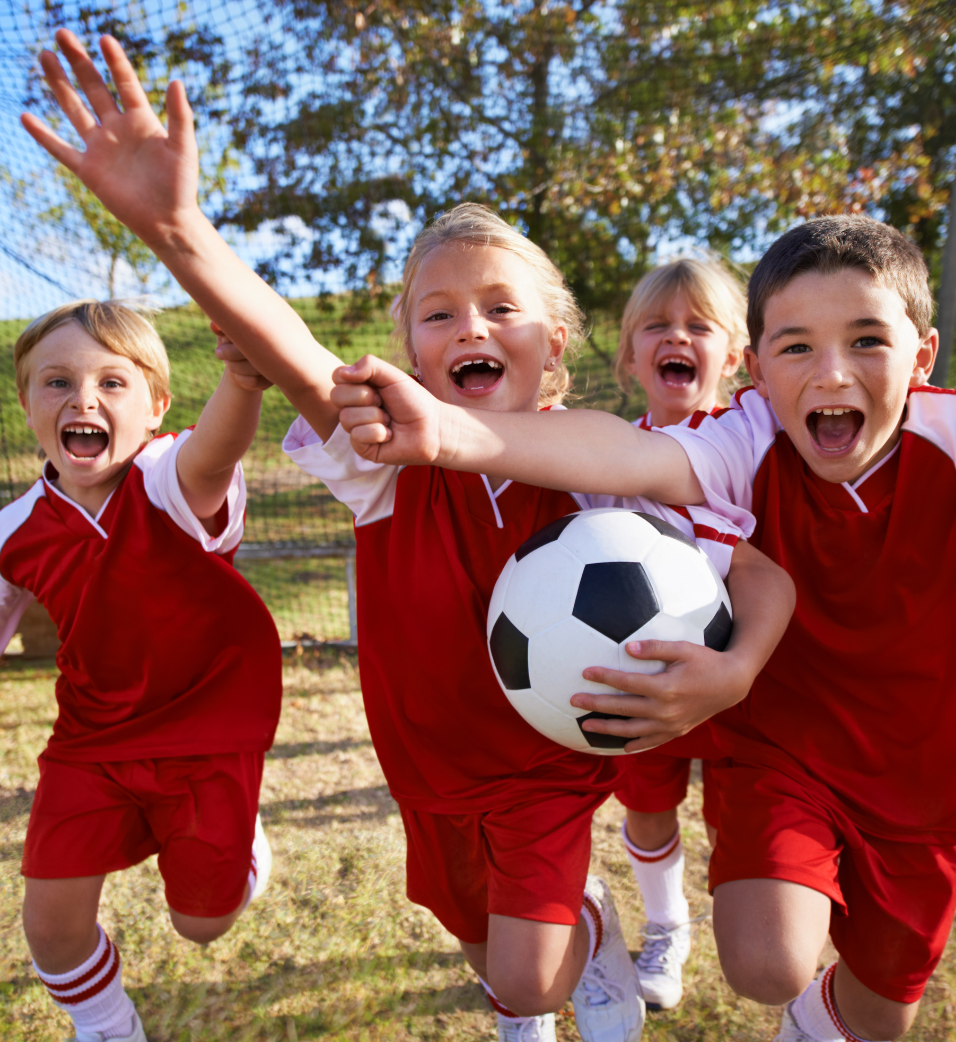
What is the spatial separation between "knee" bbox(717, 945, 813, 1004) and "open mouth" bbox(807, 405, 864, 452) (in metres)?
1.16

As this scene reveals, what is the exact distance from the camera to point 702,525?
1896 millimetres

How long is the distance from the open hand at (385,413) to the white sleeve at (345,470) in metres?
0.28

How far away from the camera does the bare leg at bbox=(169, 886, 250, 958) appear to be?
2.28 metres

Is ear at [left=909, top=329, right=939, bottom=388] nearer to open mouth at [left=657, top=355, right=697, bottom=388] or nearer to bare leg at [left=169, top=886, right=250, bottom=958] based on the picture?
open mouth at [left=657, top=355, right=697, bottom=388]

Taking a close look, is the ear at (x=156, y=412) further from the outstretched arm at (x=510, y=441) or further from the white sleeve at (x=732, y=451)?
the white sleeve at (x=732, y=451)

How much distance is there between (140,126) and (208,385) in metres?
5.56

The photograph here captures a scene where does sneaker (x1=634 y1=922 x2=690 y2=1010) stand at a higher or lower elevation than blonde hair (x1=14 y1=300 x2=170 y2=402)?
lower

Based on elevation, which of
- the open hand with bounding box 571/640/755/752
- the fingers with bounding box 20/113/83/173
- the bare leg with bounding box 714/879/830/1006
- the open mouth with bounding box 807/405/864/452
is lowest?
the bare leg with bounding box 714/879/830/1006

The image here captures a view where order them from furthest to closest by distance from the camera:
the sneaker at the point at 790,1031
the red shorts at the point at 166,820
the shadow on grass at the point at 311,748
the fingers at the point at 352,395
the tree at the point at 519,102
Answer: the tree at the point at 519,102 → the shadow on grass at the point at 311,748 → the red shorts at the point at 166,820 → the sneaker at the point at 790,1031 → the fingers at the point at 352,395

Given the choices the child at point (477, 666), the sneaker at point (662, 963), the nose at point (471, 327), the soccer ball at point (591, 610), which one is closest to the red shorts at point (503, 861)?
the child at point (477, 666)

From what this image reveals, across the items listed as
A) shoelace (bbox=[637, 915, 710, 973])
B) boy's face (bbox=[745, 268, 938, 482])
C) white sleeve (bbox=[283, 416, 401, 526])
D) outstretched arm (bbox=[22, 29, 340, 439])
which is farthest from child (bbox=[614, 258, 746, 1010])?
outstretched arm (bbox=[22, 29, 340, 439])

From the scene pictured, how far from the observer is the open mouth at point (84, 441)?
94.2 inches

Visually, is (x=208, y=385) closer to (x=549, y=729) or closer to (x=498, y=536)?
(x=498, y=536)

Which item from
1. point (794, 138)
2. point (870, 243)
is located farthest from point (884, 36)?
point (870, 243)
